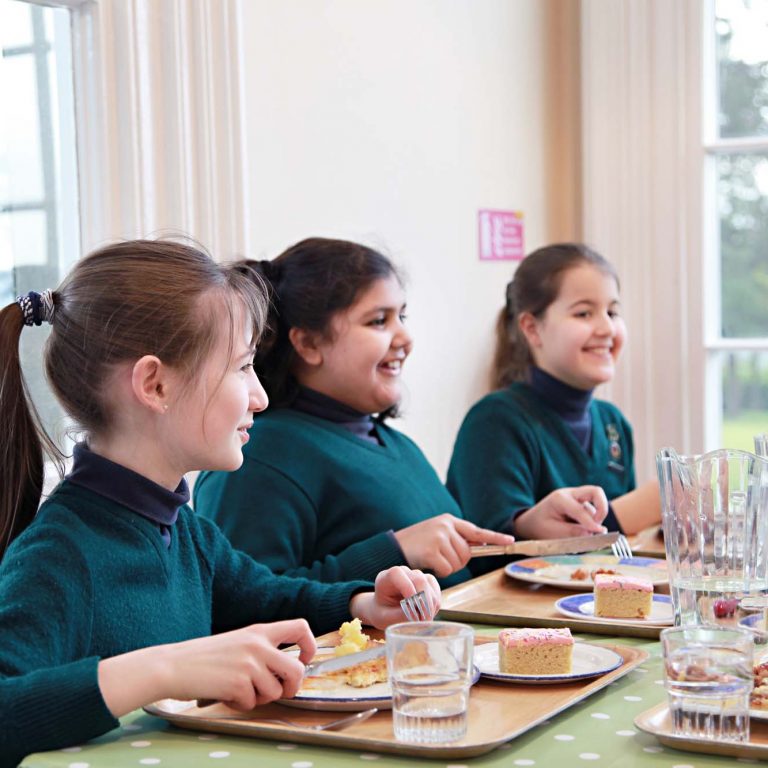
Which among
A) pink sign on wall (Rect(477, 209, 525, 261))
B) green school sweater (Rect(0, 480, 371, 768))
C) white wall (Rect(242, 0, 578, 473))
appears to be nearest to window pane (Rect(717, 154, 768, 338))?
white wall (Rect(242, 0, 578, 473))

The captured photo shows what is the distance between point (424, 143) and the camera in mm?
3102

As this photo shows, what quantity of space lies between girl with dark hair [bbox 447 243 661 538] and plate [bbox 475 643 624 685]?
36.2 inches

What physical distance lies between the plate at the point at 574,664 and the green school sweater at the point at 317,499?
442 mm

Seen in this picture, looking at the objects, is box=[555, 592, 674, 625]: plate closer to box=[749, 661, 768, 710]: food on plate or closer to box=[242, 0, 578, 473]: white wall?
box=[749, 661, 768, 710]: food on plate

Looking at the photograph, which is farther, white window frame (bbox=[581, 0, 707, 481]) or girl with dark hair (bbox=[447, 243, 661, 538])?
white window frame (bbox=[581, 0, 707, 481])

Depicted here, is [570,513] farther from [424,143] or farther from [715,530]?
[424,143]

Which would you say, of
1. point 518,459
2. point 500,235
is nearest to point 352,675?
point 518,459

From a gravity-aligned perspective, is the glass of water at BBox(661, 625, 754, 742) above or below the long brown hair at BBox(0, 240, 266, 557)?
below

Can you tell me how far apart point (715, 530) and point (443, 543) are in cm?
52

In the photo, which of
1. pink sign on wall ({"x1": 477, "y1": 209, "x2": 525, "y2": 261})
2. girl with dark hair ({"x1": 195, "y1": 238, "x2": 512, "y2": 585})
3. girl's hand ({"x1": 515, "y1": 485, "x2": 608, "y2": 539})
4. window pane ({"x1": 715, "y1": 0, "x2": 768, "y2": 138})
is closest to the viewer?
girl with dark hair ({"x1": 195, "y1": 238, "x2": 512, "y2": 585})

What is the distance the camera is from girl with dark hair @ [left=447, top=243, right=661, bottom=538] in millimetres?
2365

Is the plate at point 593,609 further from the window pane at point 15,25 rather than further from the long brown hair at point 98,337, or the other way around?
the window pane at point 15,25

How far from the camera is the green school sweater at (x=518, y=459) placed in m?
2.35

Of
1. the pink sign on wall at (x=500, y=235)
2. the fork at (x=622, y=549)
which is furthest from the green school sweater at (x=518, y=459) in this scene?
the pink sign on wall at (x=500, y=235)
